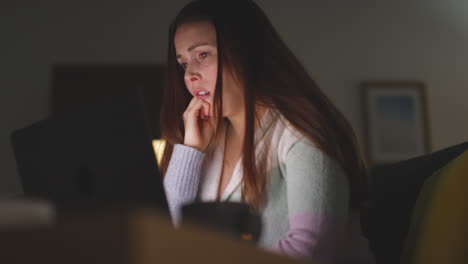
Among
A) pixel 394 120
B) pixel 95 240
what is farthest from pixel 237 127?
pixel 394 120

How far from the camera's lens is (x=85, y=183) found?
711mm

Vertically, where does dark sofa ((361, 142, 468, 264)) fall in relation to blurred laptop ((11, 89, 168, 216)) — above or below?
below

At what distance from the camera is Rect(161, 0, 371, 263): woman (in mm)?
865

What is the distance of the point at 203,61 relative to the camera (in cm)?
118

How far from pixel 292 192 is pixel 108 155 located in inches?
14.3

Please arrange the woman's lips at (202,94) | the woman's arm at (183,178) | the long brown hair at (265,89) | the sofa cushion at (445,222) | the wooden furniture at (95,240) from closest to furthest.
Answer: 1. the wooden furniture at (95,240)
2. the sofa cushion at (445,222)
3. the long brown hair at (265,89)
4. the woman's arm at (183,178)
5. the woman's lips at (202,94)

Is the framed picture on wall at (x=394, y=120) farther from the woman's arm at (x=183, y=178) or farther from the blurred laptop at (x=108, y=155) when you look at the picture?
the blurred laptop at (x=108, y=155)

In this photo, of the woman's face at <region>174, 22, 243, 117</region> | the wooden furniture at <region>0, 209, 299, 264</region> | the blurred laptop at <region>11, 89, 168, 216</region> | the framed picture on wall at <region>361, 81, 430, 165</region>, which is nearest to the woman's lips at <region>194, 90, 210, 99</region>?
the woman's face at <region>174, 22, 243, 117</region>

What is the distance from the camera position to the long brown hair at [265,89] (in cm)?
100

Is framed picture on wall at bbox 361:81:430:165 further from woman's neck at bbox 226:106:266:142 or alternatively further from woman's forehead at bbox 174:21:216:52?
woman's forehead at bbox 174:21:216:52

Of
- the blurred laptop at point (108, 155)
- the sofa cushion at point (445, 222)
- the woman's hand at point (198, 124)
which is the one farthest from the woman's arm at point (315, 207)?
the woman's hand at point (198, 124)

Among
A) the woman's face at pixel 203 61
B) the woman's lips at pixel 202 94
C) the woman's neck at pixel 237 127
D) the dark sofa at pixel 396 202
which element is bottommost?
the dark sofa at pixel 396 202

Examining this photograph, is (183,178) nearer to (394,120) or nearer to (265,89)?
(265,89)

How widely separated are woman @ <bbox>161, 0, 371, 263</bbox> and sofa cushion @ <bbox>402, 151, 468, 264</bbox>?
13cm
